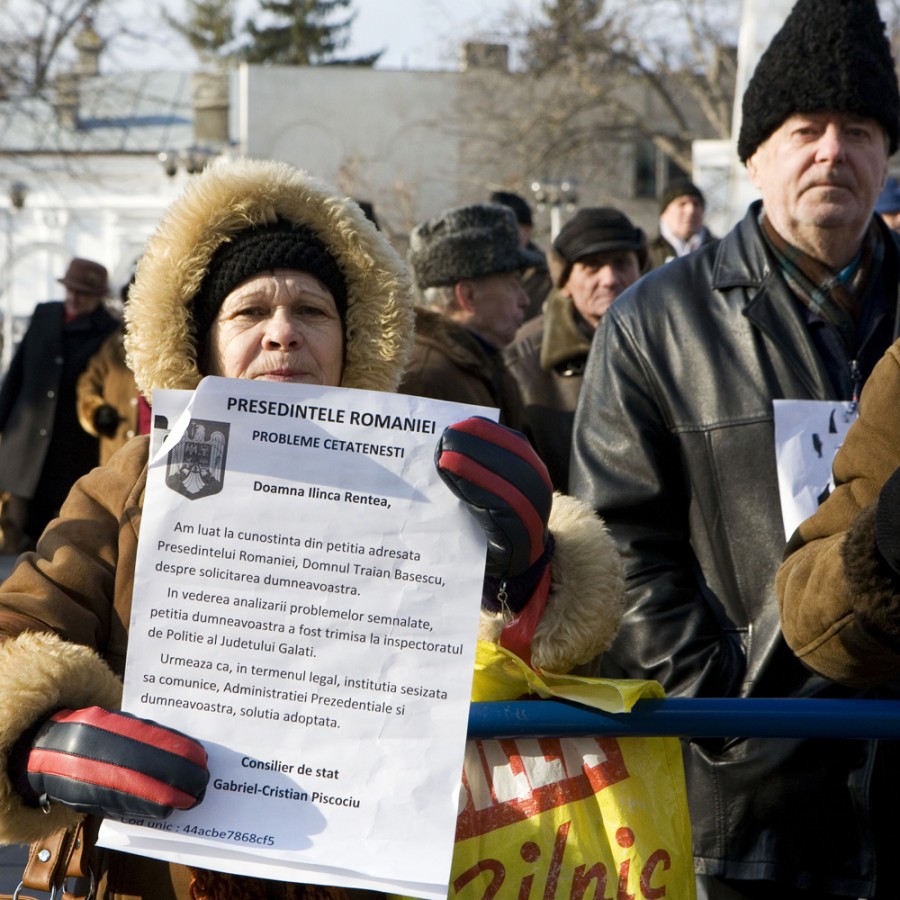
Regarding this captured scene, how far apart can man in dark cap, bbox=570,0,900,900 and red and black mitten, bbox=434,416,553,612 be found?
3.36 ft

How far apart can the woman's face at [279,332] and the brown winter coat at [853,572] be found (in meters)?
0.79

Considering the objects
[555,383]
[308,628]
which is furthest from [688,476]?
[555,383]

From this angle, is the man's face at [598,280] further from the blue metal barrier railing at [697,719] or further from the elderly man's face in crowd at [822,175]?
the blue metal barrier railing at [697,719]

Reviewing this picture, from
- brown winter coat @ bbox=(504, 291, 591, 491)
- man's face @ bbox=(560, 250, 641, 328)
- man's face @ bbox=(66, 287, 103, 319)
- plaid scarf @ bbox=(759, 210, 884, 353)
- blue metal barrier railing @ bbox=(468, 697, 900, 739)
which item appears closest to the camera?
blue metal barrier railing @ bbox=(468, 697, 900, 739)

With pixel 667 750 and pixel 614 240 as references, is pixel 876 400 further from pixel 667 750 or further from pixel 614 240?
pixel 614 240

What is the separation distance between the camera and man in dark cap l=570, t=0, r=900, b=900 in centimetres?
284

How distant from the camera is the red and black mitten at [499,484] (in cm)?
186

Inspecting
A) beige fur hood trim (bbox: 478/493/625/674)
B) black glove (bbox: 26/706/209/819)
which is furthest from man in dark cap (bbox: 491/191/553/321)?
black glove (bbox: 26/706/209/819)

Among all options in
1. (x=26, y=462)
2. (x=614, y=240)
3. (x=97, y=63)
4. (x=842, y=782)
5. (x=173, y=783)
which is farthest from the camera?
(x=97, y=63)

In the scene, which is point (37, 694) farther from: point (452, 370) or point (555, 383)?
point (555, 383)

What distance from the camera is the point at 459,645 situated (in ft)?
6.09

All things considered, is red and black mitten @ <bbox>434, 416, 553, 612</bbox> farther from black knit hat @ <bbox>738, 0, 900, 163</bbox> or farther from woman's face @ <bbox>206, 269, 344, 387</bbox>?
black knit hat @ <bbox>738, 0, 900, 163</bbox>

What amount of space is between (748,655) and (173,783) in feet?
4.78

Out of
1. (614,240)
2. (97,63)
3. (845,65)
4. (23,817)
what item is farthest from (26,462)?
(97,63)
